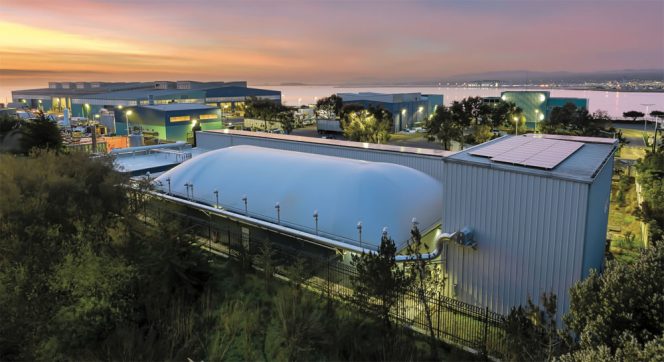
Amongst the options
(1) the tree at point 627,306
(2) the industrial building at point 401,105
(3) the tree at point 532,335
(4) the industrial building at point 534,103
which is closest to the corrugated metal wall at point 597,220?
(3) the tree at point 532,335

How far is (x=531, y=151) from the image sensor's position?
15078 mm

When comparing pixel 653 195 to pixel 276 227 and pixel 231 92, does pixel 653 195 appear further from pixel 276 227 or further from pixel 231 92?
pixel 231 92

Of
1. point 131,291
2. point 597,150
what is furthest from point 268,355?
point 597,150

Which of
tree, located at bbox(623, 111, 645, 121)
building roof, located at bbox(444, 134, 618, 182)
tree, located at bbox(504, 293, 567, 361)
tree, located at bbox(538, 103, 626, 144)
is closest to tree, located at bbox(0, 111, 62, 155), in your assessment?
building roof, located at bbox(444, 134, 618, 182)

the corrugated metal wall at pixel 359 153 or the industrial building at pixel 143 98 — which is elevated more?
the industrial building at pixel 143 98

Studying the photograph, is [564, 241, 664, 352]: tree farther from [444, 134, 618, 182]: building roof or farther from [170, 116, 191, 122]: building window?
[170, 116, 191, 122]: building window

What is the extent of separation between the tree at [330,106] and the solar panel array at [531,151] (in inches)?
2526

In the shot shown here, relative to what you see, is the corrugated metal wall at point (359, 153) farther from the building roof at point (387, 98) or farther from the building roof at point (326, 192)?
the building roof at point (387, 98)

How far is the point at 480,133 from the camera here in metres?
46.2

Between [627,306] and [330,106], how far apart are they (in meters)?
79.4

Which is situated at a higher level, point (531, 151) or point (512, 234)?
point (531, 151)

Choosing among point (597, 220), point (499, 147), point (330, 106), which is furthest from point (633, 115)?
point (597, 220)

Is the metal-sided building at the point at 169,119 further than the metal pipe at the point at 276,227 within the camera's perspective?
Yes

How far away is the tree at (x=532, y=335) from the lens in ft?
31.7
